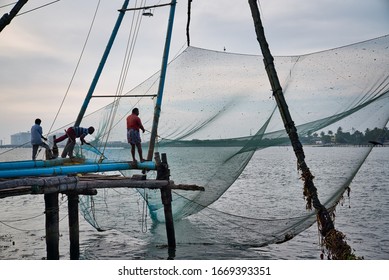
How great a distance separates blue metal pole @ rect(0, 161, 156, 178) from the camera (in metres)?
7.46

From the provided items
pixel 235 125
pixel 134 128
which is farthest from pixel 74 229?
pixel 235 125

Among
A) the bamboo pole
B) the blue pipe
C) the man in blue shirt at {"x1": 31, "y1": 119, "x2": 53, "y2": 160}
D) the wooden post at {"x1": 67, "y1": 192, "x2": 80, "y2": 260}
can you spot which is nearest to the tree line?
the bamboo pole

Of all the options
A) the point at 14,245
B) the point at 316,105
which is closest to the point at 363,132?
the point at 316,105

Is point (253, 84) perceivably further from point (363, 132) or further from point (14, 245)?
point (14, 245)

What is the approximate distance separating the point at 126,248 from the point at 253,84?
5012mm

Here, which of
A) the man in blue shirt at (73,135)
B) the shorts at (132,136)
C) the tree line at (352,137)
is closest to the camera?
Answer: the tree line at (352,137)

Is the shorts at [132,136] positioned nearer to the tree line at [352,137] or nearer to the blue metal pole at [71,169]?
the blue metal pole at [71,169]

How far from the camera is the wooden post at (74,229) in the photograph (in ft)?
32.0

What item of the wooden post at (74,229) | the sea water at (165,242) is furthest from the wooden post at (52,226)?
the sea water at (165,242)

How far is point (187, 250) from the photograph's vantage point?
993 cm

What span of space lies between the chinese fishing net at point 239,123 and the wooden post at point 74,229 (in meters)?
0.49

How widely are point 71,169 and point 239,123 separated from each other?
300 centimetres

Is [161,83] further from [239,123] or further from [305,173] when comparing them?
[305,173]
